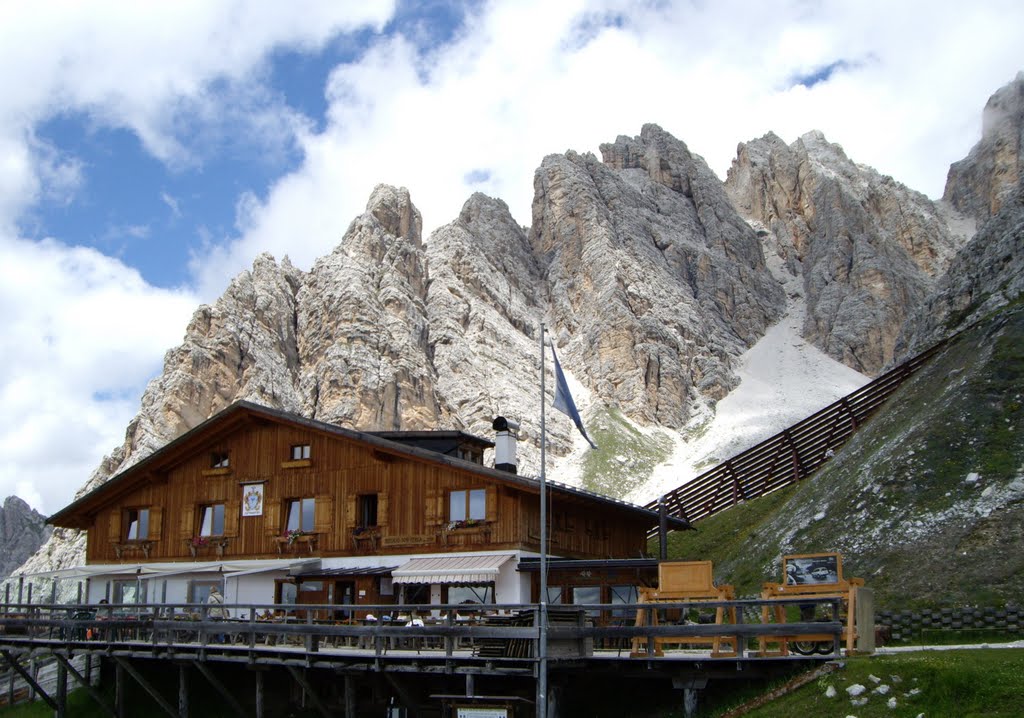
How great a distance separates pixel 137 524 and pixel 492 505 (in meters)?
16.4

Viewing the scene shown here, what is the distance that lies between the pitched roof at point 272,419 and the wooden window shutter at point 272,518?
3.12 metres

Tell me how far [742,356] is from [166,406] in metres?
78.9

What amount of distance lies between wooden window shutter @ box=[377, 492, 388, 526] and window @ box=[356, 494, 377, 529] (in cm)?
57

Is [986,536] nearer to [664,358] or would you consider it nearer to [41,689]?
[41,689]

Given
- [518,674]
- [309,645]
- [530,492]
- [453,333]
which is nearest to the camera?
[518,674]

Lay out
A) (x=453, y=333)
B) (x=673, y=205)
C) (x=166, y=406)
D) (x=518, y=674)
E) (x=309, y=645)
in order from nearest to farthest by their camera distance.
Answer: (x=518, y=674) → (x=309, y=645) → (x=166, y=406) → (x=453, y=333) → (x=673, y=205)

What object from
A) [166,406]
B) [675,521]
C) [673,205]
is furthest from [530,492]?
[673,205]

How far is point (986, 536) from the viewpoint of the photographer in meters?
28.5

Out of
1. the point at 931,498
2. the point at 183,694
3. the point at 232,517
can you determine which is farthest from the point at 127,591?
the point at 931,498

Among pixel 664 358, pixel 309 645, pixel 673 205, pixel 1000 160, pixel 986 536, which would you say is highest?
pixel 1000 160

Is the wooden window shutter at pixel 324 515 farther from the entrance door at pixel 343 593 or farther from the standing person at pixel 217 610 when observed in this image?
the standing person at pixel 217 610

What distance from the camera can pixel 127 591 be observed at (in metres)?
39.5

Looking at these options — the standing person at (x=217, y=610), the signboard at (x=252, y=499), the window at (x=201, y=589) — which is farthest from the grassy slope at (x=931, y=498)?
the window at (x=201, y=589)

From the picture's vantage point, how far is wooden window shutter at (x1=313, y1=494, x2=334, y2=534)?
116ft
